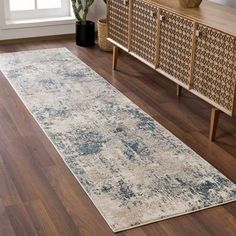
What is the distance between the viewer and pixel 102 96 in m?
3.49

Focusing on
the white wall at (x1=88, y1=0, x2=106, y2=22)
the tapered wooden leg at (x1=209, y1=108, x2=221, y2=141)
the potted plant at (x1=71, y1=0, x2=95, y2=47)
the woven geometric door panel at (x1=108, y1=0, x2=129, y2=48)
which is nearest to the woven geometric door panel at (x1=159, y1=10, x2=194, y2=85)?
the tapered wooden leg at (x1=209, y1=108, x2=221, y2=141)

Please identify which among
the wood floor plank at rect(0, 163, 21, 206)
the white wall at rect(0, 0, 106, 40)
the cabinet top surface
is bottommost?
the wood floor plank at rect(0, 163, 21, 206)

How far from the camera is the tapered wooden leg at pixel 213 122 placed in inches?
113

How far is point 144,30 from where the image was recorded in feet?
11.5

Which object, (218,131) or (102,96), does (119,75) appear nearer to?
(102,96)

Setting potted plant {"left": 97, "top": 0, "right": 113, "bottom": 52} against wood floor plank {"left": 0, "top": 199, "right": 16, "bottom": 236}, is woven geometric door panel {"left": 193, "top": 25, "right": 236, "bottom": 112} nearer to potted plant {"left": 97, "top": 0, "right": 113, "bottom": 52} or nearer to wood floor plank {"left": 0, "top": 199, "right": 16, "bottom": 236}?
wood floor plank {"left": 0, "top": 199, "right": 16, "bottom": 236}

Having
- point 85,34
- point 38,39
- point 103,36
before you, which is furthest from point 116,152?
point 38,39

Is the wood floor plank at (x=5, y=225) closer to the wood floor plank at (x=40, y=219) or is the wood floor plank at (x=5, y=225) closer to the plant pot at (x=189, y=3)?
the wood floor plank at (x=40, y=219)

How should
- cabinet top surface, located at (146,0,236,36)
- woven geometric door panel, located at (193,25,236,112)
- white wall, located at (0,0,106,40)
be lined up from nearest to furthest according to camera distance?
woven geometric door panel, located at (193,25,236,112) → cabinet top surface, located at (146,0,236,36) → white wall, located at (0,0,106,40)

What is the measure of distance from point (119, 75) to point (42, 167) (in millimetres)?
1568

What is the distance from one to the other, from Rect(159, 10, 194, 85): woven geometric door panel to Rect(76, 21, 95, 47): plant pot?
56.4 inches

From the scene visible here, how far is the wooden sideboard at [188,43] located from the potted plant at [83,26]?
0.73 m

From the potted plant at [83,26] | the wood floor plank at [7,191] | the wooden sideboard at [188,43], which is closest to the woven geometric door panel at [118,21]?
the wooden sideboard at [188,43]

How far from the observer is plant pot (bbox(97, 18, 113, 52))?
4.46 m
